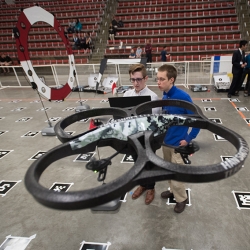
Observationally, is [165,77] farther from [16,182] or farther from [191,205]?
[16,182]

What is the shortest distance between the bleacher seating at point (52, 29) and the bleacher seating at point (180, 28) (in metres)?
1.60

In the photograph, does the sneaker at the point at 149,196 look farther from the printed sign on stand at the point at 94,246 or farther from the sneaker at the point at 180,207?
the printed sign on stand at the point at 94,246

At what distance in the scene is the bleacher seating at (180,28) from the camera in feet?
34.8

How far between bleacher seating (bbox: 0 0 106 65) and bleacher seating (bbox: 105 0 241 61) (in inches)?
62.8

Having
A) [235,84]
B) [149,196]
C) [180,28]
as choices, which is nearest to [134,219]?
[149,196]

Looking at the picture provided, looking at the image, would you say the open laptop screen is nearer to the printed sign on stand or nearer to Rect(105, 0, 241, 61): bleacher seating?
the printed sign on stand

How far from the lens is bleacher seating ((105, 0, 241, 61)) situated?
1060cm

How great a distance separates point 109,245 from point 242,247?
115cm

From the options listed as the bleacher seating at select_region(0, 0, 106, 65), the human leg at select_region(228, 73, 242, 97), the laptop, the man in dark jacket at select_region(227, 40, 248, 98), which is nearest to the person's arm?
the man in dark jacket at select_region(227, 40, 248, 98)

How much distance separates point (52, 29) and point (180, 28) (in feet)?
27.0

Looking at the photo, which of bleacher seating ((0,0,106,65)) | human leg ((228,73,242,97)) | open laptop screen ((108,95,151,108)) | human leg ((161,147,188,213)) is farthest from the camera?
bleacher seating ((0,0,106,65))

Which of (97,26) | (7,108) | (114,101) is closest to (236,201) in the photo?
(114,101)

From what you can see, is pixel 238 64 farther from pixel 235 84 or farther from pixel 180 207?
pixel 180 207

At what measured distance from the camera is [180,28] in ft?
38.8
